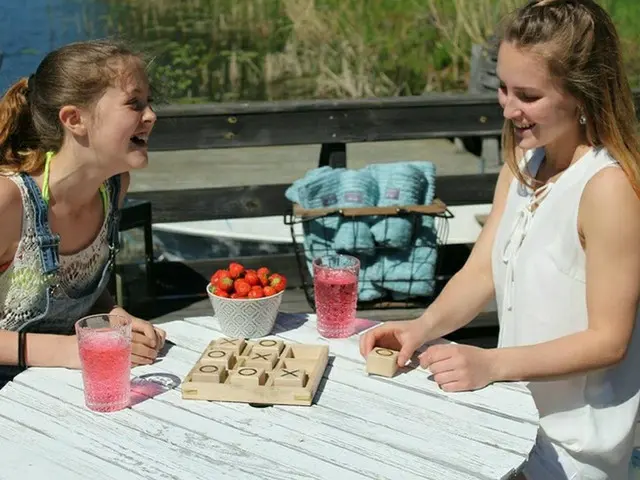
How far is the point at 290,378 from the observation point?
182 centimetres

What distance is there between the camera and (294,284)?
3.97 m

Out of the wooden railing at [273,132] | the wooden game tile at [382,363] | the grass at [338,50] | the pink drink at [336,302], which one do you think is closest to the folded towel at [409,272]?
the wooden railing at [273,132]

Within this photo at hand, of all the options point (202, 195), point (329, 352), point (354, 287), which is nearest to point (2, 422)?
point (329, 352)

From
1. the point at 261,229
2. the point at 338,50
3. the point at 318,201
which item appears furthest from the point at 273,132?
the point at 338,50

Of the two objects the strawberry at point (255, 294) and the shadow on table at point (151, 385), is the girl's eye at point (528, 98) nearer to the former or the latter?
the strawberry at point (255, 294)

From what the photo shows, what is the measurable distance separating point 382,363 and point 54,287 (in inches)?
32.1

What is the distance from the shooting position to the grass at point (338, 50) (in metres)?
8.80

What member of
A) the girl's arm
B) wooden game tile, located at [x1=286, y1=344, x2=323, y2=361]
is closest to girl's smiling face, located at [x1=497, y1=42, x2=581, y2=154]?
the girl's arm

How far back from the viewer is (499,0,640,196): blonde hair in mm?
1982

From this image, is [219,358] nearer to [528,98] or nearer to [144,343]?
[144,343]

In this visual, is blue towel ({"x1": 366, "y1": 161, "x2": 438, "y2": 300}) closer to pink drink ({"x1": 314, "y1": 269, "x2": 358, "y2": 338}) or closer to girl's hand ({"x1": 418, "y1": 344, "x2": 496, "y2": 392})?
pink drink ({"x1": 314, "y1": 269, "x2": 358, "y2": 338})

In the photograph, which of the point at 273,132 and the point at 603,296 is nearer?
the point at 603,296

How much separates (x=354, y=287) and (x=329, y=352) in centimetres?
18

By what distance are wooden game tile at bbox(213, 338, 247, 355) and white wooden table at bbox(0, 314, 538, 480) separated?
108mm
